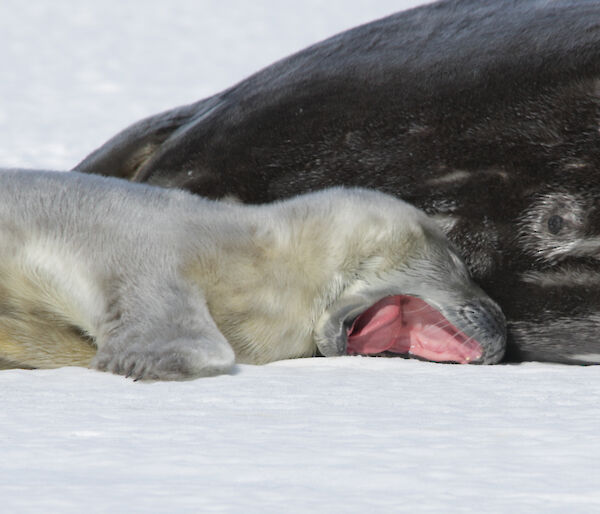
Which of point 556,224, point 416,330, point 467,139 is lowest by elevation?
point 416,330

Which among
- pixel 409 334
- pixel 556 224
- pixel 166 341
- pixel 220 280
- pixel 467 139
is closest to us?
pixel 166 341

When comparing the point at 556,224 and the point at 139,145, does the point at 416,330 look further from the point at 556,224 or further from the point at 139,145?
the point at 139,145

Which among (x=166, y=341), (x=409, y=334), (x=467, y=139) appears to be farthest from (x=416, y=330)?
(x=166, y=341)

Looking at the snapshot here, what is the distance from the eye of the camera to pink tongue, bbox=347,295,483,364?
2.56m

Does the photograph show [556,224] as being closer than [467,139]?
Yes

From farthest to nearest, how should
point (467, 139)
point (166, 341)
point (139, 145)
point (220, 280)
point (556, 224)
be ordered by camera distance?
point (139, 145), point (467, 139), point (556, 224), point (220, 280), point (166, 341)

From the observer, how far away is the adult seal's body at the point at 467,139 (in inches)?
108

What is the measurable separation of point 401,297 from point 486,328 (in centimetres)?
21

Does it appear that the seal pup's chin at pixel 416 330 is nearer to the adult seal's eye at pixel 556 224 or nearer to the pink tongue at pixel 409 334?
the pink tongue at pixel 409 334

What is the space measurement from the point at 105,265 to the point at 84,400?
1.91 ft

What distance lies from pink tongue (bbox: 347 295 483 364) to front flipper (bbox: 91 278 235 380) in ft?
1.40

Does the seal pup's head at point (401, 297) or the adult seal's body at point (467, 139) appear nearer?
the seal pup's head at point (401, 297)

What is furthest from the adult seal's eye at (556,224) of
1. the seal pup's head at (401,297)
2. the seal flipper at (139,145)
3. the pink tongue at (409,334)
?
the seal flipper at (139,145)

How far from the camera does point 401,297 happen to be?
2662mm
